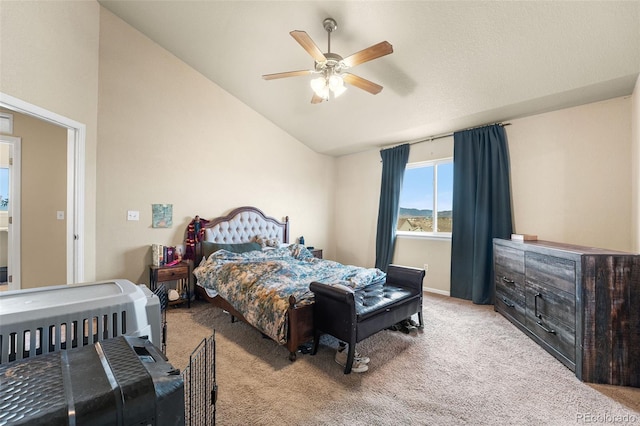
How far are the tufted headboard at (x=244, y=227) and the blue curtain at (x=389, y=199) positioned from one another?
1.74m

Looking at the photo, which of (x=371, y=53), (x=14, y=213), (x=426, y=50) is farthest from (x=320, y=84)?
(x=14, y=213)

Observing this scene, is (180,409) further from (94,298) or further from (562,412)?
(562,412)

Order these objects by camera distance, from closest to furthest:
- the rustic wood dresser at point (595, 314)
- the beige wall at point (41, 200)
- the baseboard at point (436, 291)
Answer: the rustic wood dresser at point (595, 314) < the beige wall at point (41, 200) < the baseboard at point (436, 291)

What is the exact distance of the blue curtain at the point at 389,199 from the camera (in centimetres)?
476

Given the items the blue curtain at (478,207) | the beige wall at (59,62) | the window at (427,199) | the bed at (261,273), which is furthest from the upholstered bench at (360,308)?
the beige wall at (59,62)

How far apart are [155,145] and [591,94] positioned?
5.20 metres

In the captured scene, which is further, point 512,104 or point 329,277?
point 512,104

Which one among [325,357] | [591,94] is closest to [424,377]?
[325,357]

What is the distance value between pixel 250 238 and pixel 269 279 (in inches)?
69.8

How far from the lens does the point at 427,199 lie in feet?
15.2

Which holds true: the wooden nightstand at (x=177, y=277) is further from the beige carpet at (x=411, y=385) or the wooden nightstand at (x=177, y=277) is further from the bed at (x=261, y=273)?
the beige carpet at (x=411, y=385)

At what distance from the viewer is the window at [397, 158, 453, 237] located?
4.41 m

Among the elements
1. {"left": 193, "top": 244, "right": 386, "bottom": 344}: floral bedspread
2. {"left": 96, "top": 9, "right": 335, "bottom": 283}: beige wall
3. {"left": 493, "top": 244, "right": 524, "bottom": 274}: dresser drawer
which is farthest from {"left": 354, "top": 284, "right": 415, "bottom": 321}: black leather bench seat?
{"left": 96, "top": 9, "right": 335, "bottom": 283}: beige wall

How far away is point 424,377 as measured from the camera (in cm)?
208
